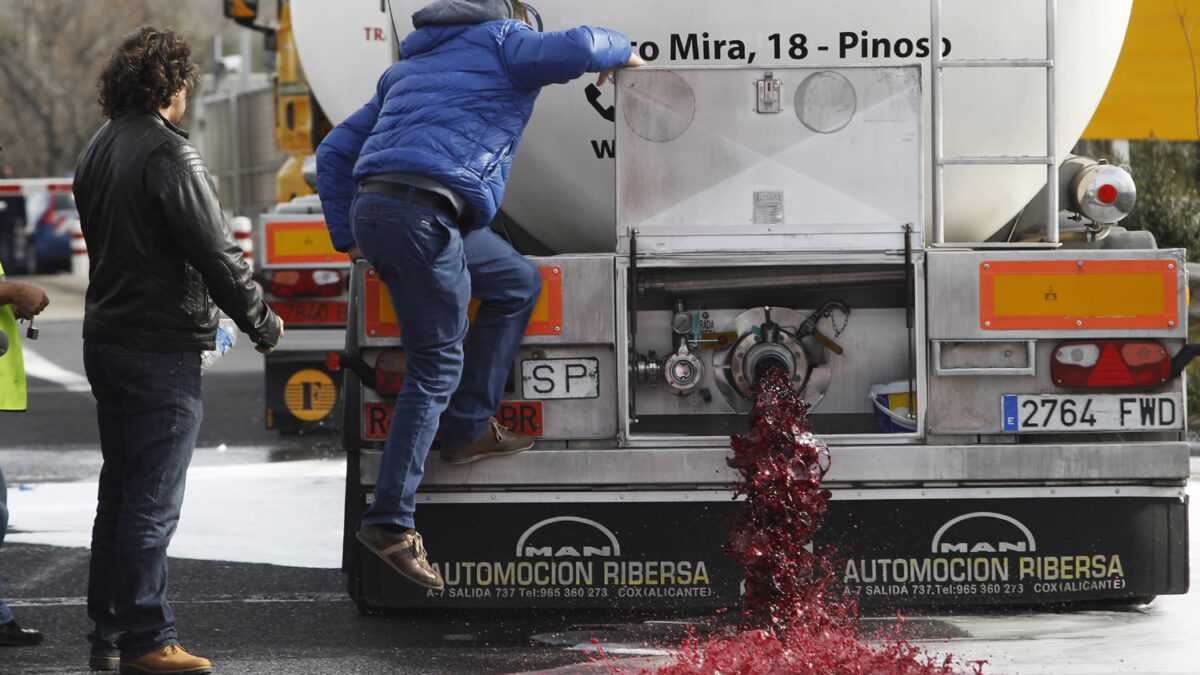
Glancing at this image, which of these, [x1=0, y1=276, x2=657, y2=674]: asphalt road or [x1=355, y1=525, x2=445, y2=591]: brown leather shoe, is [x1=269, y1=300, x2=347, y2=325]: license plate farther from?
[x1=355, y1=525, x2=445, y2=591]: brown leather shoe

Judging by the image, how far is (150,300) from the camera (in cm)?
461

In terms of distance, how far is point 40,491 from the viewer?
27.3 ft

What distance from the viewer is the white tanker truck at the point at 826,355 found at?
4.87m

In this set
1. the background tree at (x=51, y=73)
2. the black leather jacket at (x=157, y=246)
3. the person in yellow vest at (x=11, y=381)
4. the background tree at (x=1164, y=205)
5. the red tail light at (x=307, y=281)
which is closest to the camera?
the black leather jacket at (x=157, y=246)

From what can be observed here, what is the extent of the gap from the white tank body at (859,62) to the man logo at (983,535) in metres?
1.02

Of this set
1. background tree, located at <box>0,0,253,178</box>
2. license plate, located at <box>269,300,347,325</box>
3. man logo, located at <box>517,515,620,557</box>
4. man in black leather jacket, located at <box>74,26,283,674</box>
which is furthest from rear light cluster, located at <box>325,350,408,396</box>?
background tree, located at <box>0,0,253,178</box>

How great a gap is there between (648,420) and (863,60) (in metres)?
1.22

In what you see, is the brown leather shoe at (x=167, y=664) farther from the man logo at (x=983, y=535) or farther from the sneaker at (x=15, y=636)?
the man logo at (x=983, y=535)

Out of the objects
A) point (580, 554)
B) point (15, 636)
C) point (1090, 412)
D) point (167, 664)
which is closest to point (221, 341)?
point (167, 664)

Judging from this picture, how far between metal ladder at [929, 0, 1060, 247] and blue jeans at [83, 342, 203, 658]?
213cm

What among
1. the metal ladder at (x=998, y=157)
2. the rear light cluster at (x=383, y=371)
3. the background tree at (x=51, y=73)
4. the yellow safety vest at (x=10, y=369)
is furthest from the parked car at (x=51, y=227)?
the metal ladder at (x=998, y=157)

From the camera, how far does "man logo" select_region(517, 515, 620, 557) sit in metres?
4.99

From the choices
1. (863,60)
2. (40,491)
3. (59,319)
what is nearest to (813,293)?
(863,60)

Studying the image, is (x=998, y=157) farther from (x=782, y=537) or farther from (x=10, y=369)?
(x=10, y=369)
